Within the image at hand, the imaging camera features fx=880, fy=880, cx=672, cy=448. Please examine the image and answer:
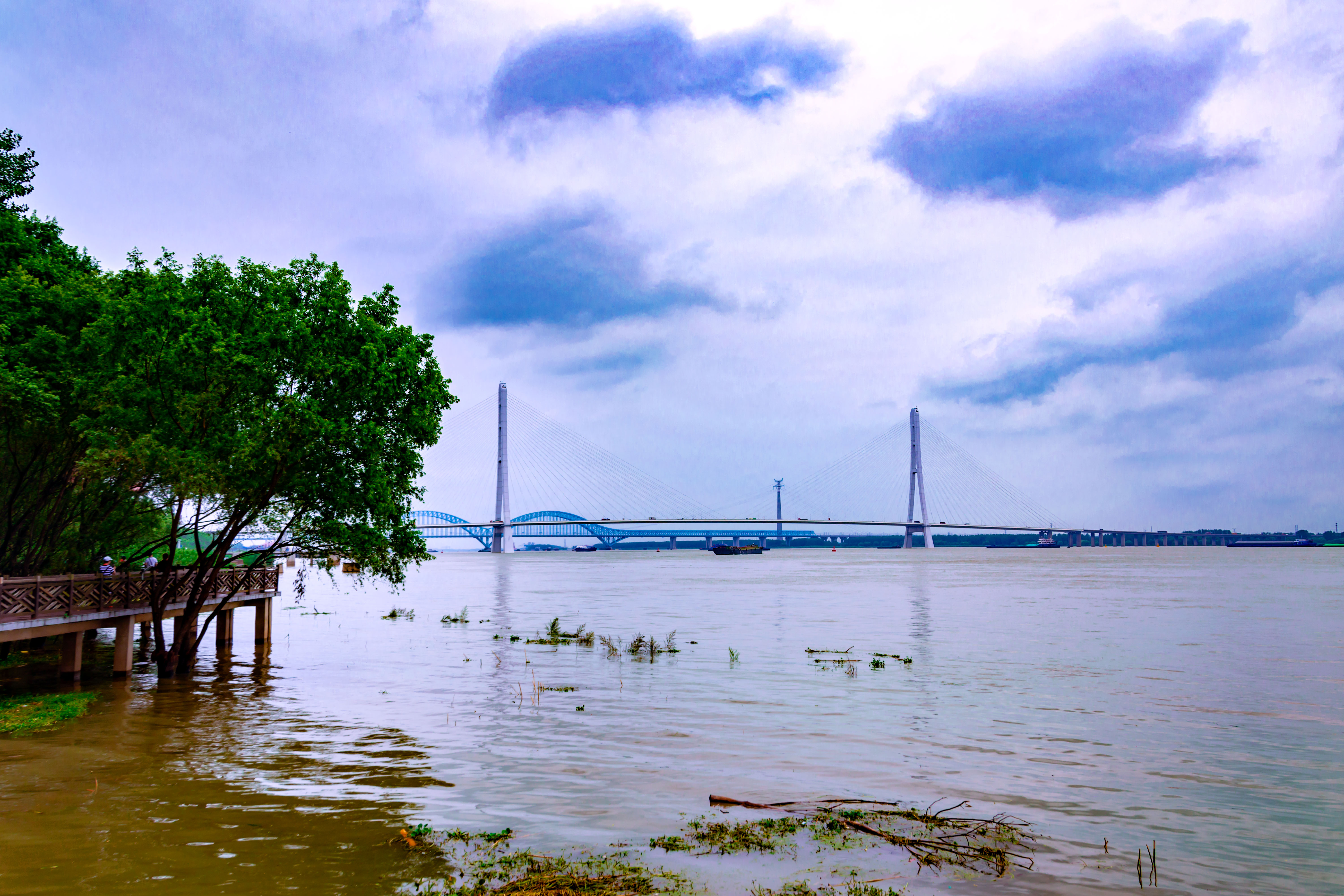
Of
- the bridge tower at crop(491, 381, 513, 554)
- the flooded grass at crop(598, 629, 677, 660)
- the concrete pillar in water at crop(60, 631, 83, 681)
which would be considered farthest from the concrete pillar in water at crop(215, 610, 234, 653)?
the bridge tower at crop(491, 381, 513, 554)

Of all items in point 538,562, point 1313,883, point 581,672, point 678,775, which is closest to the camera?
point 1313,883

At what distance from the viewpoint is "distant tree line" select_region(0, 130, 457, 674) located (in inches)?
816

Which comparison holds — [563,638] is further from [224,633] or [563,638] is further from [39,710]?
[39,710]

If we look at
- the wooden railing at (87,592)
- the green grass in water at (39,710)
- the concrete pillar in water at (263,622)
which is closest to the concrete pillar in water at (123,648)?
the wooden railing at (87,592)

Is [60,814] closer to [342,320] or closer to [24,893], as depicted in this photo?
[24,893]

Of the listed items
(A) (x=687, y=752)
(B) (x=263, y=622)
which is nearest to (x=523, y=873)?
(A) (x=687, y=752)

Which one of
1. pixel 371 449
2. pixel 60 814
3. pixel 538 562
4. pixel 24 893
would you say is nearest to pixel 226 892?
pixel 24 893

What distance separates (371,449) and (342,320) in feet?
11.2

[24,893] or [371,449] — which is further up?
[371,449]

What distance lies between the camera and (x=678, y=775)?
13.4 m

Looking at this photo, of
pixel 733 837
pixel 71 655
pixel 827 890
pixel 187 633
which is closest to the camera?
pixel 827 890

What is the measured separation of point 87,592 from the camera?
836 inches

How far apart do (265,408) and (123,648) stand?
Result: 25.9ft

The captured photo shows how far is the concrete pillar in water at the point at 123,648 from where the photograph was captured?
75.0ft
